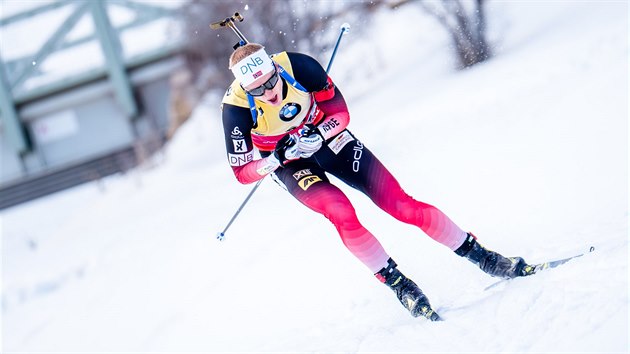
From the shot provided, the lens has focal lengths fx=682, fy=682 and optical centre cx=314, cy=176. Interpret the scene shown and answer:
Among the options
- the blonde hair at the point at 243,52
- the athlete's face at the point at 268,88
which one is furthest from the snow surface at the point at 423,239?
the blonde hair at the point at 243,52

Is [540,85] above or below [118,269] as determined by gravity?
below

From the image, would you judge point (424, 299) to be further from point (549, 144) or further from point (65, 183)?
point (65, 183)

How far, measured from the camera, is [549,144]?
6.31 metres

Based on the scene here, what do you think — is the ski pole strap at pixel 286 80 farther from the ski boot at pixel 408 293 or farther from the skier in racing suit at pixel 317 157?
the ski boot at pixel 408 293

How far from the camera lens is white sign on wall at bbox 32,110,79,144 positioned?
22516 mm

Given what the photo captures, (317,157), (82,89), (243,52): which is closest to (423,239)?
(317,157)

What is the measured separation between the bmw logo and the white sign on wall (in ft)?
65.7

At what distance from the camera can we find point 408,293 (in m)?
3.76

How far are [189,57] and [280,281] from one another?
410 inches

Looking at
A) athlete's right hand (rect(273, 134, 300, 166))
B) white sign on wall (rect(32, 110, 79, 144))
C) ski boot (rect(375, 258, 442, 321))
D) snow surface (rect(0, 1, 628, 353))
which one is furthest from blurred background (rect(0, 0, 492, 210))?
ski boot (rect(375, 258, 442, 321))

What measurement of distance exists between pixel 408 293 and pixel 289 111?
1276mm

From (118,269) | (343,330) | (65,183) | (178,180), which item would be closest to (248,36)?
(178,180)

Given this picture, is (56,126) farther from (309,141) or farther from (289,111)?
(309,141)

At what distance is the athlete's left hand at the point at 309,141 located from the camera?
3.95 m
